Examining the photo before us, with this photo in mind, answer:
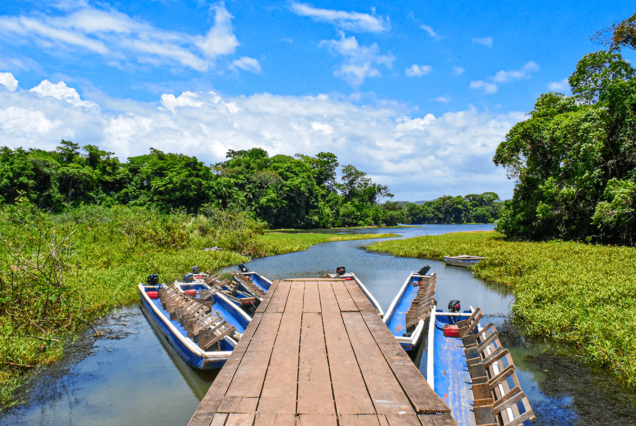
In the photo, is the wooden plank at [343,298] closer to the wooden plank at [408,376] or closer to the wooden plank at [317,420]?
the wooden plank at [408,376]

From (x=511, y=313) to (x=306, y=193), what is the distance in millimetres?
54034

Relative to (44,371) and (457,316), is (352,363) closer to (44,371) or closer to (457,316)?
(457,316)

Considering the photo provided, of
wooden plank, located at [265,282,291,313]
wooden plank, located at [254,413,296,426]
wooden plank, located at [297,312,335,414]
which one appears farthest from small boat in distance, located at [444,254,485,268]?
wooden plank, located at [254,413,296,426]

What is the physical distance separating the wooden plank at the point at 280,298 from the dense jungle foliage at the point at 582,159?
20177mm

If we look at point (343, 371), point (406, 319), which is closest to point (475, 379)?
point (343, 371)

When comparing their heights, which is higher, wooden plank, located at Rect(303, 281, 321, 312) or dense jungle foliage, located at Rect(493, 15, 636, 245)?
dense jungle foliage, located at Rect(493, 15, 636, 245)

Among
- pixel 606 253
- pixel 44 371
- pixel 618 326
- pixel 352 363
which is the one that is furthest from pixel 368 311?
pixel 606 253

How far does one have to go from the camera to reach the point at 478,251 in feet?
78.1

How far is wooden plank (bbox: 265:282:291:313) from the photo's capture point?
464cm

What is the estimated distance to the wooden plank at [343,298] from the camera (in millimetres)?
4688

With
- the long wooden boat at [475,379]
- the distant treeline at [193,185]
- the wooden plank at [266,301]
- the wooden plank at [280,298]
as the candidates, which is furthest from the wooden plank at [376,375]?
the distant treeline at [193,185]

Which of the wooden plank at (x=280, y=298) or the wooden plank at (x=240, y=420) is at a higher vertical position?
the wooden plank at (x=280, y=298)

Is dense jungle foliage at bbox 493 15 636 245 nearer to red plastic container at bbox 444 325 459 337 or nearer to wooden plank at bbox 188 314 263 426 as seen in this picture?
red plastic container at bbox 444 325 459 337

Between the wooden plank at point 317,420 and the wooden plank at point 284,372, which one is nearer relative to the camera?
the wooden plank at point 317,420
